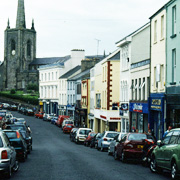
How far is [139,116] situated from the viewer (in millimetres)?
41625

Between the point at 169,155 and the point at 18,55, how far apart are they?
158196mm

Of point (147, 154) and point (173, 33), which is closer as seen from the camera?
point (147, 154)

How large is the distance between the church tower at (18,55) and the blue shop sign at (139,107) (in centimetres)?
12495

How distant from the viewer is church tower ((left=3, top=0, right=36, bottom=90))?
16862 centimetres

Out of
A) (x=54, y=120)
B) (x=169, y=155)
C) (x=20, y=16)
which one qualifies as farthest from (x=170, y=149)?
(x=20, y=16)

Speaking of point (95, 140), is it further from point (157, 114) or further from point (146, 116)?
point (157, 114)

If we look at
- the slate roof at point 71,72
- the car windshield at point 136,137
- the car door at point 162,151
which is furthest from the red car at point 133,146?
the slate roof at point 71,72

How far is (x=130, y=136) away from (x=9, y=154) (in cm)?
871

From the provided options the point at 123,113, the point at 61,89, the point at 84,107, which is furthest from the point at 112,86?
the point at 61,89

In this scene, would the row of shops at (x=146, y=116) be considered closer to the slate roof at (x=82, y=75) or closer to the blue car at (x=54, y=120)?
the slate roof at (x=82, y=75)

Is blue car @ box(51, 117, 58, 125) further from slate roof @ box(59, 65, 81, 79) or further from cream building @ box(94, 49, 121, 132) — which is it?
cream building @ box(94, 49, 121, 132)

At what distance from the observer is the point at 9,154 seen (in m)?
16.0

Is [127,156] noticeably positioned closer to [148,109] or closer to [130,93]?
[148,109]

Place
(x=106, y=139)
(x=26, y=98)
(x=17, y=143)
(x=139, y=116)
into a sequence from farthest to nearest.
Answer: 1. (x=26, y=98)
2. (x=139, y=116)
3. (x=106, y=139)
4. (x=17, y=143)
